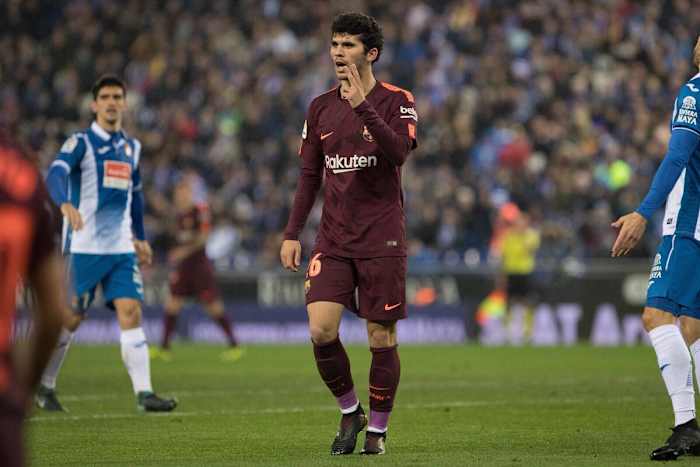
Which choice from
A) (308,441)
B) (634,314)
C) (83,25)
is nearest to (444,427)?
(308,441)

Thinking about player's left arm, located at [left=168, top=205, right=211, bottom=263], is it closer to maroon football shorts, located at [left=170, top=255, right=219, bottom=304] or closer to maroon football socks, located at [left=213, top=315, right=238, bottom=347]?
maroon football shorts, located at [left=170, top=255, right=219, bottom=304]

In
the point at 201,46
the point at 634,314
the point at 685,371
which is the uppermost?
the point at 201,46

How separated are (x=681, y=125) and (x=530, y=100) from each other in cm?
1993

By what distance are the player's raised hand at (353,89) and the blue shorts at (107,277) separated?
410 centimetres

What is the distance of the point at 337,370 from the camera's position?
796 cm

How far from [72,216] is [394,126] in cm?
332

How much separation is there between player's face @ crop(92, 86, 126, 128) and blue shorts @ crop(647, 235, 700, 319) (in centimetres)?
526

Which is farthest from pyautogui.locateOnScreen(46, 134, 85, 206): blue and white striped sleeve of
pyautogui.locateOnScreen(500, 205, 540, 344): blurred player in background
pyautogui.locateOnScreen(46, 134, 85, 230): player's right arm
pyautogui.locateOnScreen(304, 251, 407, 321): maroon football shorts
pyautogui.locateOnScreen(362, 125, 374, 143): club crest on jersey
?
pyautogui.locateOnScreen(500, 205, 540, 344): blurred player in background

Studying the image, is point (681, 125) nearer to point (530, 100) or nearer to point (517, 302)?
point (517, 302)

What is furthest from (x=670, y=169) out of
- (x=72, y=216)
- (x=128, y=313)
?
(x=128, y=313)

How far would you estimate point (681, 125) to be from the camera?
727 cm

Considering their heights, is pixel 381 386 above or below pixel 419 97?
below

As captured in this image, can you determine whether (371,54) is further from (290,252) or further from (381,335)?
(381,335)

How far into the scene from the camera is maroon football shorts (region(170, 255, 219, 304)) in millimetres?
19875
